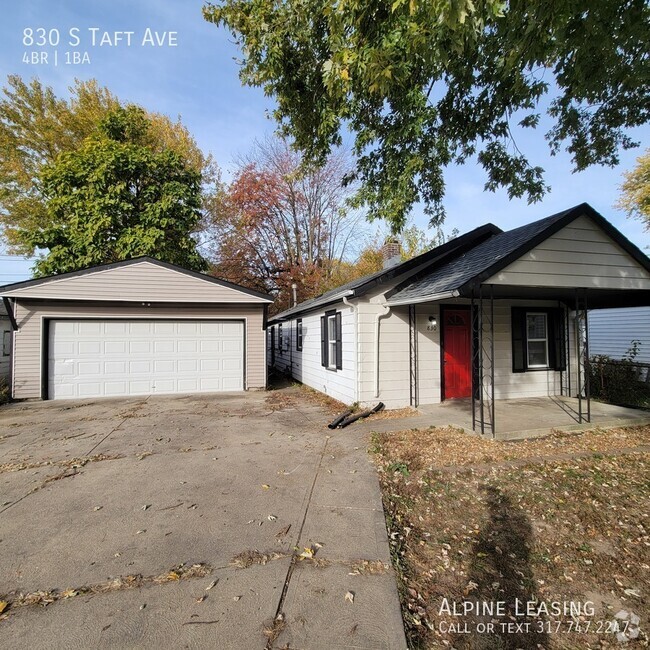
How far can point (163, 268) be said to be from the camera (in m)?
11.2

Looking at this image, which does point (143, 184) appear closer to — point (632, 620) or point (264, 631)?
point (264, 631)

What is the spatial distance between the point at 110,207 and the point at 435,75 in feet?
46.2

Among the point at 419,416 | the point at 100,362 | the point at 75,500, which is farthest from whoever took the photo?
the point at 100,362

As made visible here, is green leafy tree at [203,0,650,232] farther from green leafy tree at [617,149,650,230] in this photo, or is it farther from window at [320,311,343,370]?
green leafy tree at [617,149,650,230]

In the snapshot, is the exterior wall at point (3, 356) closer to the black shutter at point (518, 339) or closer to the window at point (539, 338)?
the black shutter at point (518, 339)

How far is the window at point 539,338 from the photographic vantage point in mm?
9258

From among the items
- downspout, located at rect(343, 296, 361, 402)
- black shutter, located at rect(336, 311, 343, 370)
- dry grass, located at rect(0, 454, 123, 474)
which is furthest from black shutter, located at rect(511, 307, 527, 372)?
dry grass, located at rect(0, 454, 123, 474)

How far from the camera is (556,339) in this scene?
31.3 ft

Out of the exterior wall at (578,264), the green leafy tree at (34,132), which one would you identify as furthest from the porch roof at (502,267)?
the green leafy tree at (34,132)

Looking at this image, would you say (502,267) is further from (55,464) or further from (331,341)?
(55,464)

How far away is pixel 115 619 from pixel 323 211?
23.6 meters

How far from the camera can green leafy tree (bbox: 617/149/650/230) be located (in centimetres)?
1956

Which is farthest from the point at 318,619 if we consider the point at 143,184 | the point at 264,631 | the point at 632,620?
the point at 143,184

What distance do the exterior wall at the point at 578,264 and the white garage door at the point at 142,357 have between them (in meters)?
8.45
